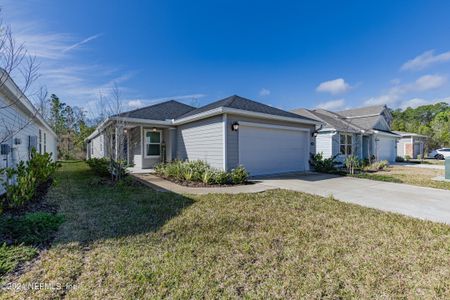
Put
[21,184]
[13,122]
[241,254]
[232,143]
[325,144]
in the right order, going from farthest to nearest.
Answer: [325,144]
[232,143]
[13,122]
[21,184]
[241,254]

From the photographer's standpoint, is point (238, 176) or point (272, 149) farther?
point (272, 149)

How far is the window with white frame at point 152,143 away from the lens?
41.0 feet

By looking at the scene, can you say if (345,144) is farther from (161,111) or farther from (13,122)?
(13,122)

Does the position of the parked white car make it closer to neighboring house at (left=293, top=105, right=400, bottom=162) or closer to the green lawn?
neighboring house at (left=293, top=105, right=400, bottom=162)

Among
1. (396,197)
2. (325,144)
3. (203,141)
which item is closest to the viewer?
(396,197)

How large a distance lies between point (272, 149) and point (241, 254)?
779 centimetres

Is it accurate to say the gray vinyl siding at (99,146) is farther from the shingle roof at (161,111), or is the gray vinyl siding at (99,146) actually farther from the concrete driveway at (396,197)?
the concrete driveway at (396,197)

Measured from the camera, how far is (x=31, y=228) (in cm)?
353

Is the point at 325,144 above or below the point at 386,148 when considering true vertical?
above

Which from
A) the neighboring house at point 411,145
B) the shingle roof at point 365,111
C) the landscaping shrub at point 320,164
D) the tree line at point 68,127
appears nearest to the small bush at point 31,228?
the landscaping shrub at point 320,164

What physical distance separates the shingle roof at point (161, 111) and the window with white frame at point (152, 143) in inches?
38.6

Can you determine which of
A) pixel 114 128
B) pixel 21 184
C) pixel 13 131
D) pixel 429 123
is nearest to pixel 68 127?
pixel 114 128

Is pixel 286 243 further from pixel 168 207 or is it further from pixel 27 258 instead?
pixel 27 258

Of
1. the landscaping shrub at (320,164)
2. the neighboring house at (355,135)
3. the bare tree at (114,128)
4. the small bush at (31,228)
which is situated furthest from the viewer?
the neighboring house at (355,135)
